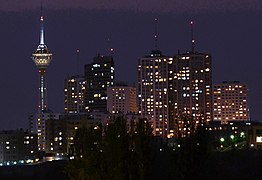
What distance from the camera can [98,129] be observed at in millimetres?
44844

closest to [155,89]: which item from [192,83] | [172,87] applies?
[172,87]

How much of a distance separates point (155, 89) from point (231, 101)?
15253mm

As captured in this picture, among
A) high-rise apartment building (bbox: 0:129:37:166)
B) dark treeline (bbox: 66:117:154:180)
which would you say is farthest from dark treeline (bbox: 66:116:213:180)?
high-rise apartment building (bbox: 0:129:37:166)

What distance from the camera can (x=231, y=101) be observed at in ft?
508

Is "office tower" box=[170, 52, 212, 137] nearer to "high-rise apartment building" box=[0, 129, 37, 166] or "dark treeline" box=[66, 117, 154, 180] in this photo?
"high-rise apartment building" box=[0, 129, 37, 166]

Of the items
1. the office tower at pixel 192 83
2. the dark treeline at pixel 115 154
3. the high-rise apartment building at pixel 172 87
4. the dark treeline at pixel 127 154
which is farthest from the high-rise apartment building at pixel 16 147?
the dark treeline at pixel 127 154

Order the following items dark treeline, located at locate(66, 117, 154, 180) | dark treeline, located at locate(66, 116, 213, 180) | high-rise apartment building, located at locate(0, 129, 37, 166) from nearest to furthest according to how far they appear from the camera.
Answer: dark treeline, located at locate(66, 116, 213, 180), dark treeline, located at locate(66, 117, 154, 180), high-rise apartment building, located at locate(0, 129, 37, 166)

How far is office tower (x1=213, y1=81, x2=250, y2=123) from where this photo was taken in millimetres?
150500

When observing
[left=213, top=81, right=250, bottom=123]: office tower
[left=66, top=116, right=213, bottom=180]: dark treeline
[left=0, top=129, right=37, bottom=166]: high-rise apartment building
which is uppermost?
[left=213, top=81, right=250, bottom=123]: office tower

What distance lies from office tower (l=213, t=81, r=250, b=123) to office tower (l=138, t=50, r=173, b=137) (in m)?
9.50

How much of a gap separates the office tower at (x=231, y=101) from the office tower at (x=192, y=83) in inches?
162

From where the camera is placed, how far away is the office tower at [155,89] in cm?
14312

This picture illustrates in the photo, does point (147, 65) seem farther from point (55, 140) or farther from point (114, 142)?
point (114, 142)

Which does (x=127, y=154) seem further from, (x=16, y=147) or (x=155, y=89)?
(x=155, y=89)
